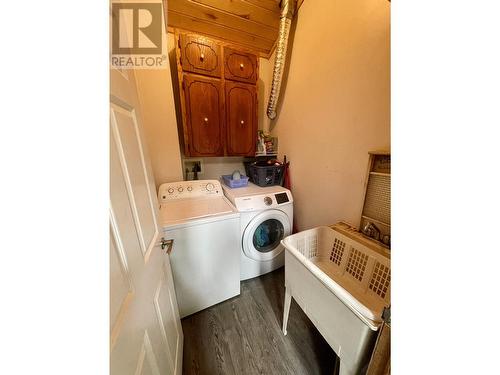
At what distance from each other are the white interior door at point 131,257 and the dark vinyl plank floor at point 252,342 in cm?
50

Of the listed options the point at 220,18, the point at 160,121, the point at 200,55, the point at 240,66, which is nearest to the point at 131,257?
the point at 160,121

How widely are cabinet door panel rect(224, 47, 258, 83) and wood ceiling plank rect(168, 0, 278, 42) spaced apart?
0.93 feet

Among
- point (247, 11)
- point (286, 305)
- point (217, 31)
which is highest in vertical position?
point (247, 11)

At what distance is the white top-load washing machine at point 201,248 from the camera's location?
1.27m

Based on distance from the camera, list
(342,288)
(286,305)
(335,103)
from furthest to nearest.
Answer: (335,103) → (286,305) → (342,288)

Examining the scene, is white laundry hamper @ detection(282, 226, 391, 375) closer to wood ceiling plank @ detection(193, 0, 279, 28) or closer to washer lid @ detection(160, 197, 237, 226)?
washer lid @ detection(160, 197, 237, 226)

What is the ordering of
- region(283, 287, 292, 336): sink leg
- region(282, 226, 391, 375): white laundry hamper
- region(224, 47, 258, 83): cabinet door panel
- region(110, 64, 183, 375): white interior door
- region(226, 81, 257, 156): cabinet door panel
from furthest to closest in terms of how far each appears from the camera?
region(226, 81, 257, 156): cabinet door panel
region(224, 47, 258, 83): cabinet door panel
region(283, 287, 292, 336): sink leg
region(282, 226, 391, 375): white laundry hamper
region(110, 64, 183, 375): white interior door

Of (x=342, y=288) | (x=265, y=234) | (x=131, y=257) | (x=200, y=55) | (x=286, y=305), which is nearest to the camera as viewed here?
(x=131, y=257)

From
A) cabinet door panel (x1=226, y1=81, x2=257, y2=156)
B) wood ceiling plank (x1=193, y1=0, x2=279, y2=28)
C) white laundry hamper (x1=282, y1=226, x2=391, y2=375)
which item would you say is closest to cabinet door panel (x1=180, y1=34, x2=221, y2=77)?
cabinet door panel (x1=226, y1=81, x2=257, y2=156)

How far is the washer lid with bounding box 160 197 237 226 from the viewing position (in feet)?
4.18

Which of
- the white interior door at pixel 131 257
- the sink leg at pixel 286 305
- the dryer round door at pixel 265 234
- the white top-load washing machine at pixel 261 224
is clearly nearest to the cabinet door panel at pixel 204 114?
the white top-load washing machine at pixel 261 224

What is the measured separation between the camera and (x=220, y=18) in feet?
5.59

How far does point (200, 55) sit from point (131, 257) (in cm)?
184

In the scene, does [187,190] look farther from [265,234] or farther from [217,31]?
[217,31]
